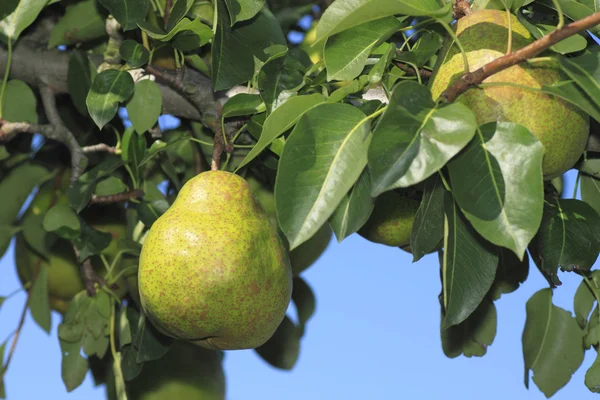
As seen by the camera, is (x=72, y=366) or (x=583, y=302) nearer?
(x=583, y=302)

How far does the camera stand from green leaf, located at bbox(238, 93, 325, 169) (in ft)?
3.57

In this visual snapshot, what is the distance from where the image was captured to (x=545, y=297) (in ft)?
5.12

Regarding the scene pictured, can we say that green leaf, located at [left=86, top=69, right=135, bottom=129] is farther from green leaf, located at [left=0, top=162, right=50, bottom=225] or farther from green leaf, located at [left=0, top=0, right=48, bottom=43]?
green leaf, located at [left=0, top=162, right=50, bottom=225]

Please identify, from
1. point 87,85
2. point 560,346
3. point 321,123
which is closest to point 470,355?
point 560,346

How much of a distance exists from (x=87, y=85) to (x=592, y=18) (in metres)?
1.08

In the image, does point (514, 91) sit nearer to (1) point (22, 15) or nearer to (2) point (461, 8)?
(2) point (461, 8)

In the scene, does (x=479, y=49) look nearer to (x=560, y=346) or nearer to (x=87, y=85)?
(x=560, y=346)

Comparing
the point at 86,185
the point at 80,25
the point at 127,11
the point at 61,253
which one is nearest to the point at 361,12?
the point at 127,11

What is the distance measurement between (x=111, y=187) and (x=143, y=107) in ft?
0.82

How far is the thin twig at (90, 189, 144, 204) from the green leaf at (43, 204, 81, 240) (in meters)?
0.07

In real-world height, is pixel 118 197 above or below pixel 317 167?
below

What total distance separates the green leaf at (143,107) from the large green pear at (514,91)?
1.90 feet

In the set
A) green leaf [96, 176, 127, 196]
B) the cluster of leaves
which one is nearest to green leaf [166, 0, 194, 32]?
the cluster of leaves

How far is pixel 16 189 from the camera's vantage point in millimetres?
1964
